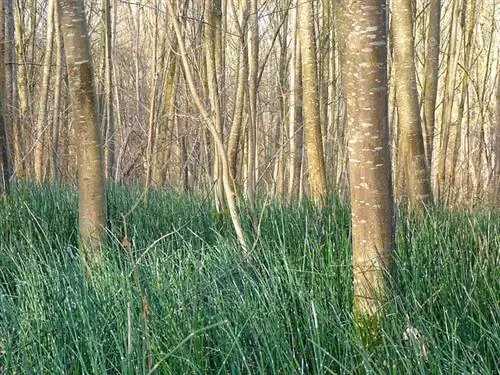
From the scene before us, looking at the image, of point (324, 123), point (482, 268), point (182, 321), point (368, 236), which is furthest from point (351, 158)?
point (324, 123)

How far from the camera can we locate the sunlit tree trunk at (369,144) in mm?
2092

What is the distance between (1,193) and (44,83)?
4.37 m

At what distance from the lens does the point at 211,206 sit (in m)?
4.60

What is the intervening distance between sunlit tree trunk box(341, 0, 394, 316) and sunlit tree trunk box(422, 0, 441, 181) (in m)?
3.71

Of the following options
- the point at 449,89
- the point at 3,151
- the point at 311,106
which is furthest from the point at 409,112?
the point at 449,89

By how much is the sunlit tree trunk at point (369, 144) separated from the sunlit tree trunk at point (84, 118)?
1664 mm

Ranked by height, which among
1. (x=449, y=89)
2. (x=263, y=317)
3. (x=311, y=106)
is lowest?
(x=263, y=317)

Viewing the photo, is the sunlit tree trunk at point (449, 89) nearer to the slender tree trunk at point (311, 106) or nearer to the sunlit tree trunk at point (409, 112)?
the sunlit tree trunk at point (409, 112)

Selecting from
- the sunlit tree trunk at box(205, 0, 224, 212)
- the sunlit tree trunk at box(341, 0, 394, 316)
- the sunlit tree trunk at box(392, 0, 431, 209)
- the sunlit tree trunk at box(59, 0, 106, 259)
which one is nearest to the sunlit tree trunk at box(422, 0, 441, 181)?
the sunlit tree trunk at box(392, 0, 431, 209)

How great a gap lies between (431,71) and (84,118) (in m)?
3.80

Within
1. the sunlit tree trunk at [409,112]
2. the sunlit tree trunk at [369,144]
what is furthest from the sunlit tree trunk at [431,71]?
the sunlit tree trunk at [369,144]

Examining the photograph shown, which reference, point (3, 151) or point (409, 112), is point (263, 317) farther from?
point (3, 151)

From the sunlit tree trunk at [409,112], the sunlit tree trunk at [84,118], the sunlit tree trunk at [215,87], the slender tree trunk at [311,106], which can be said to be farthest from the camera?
the slender tree trunk at [311,106]

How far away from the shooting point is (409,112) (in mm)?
4375
